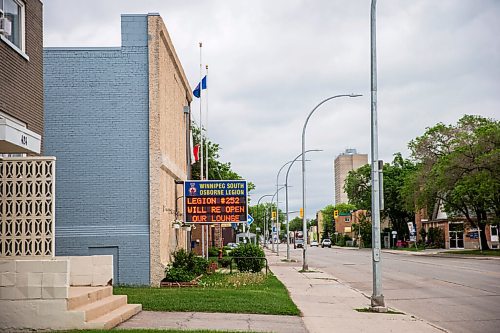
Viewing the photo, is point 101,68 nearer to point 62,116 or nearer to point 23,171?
point 62,116

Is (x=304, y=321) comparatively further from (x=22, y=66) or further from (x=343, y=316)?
(x=22, y=66)

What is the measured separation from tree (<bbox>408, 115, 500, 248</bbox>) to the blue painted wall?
130ft

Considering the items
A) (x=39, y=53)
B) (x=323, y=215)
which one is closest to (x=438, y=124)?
(x=39, y=53)

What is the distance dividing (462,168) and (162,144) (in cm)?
4020

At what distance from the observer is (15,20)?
15984 mm

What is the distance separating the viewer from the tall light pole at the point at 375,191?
1798cm

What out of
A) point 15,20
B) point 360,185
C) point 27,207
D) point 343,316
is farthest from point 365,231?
point 27,207

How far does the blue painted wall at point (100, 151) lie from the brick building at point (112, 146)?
0.03m

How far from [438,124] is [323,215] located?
130m

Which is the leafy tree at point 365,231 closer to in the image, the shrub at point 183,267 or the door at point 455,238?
the door at point 455,238

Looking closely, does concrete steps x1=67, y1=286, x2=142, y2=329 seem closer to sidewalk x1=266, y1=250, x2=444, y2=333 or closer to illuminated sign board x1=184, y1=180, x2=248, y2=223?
sidewalk x1=266, y1=250, x2=444, y2=333

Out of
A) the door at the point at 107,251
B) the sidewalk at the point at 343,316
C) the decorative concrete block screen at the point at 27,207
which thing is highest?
the decorative concrete block screen at the point at 27,207

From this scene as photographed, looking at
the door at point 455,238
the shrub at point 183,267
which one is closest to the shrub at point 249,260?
the shrub at point 183,267

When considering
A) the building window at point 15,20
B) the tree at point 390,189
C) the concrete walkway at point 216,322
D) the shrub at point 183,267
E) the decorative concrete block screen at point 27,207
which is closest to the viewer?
the decorative concrete block screen at point 27,207
